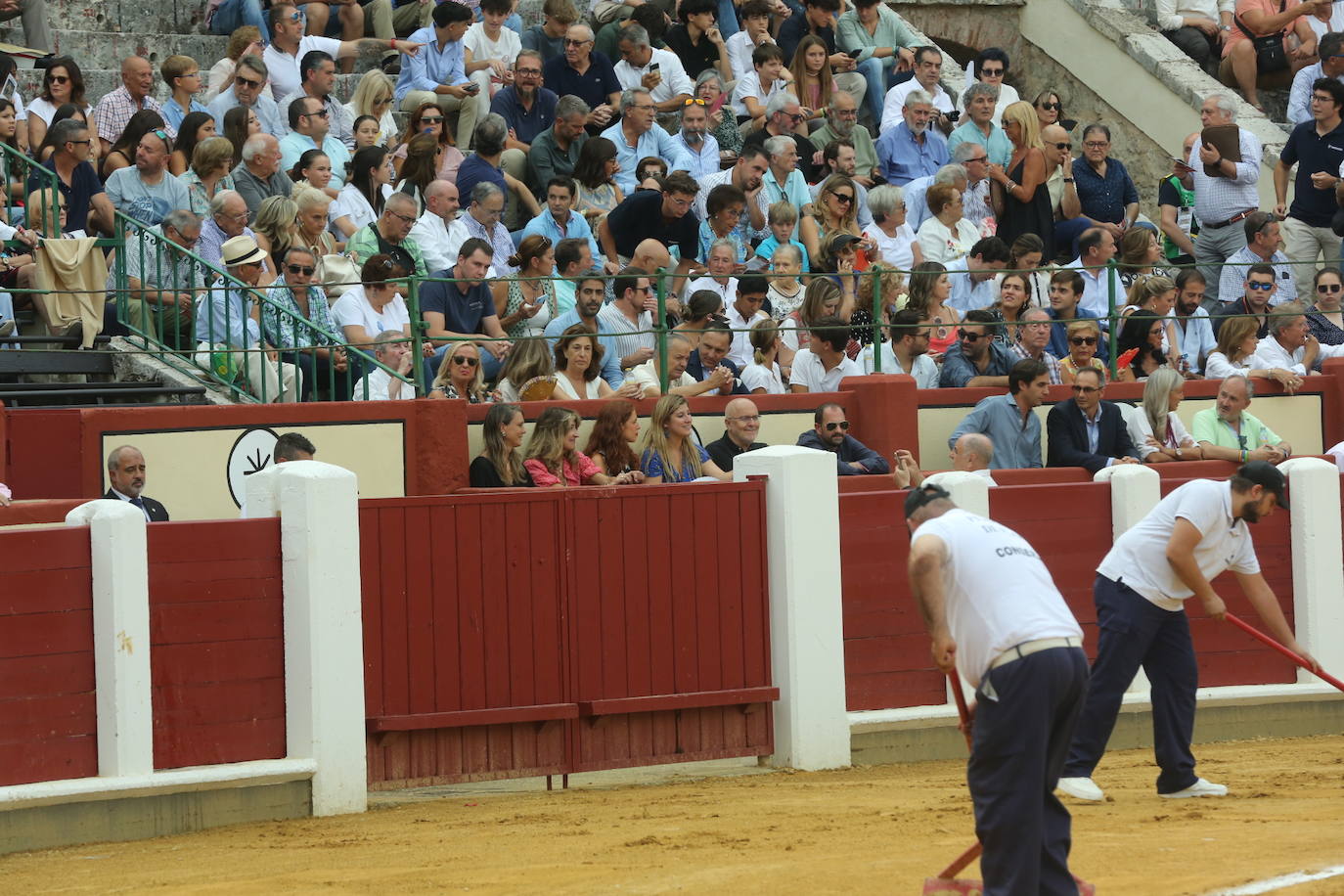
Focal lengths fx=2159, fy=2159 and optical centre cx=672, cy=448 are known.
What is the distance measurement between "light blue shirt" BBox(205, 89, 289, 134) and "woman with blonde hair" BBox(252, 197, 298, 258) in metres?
1.88

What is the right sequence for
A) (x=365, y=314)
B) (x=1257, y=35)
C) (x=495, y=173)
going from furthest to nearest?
(x=1257, y=35), (x=495, y=173), (x=365, y=314)

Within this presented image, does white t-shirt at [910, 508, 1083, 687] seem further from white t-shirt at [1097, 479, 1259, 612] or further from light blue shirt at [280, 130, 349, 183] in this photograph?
light blue shirt at [280, 130, 349, 183]

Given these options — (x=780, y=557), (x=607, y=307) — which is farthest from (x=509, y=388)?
(x=780, y=557)

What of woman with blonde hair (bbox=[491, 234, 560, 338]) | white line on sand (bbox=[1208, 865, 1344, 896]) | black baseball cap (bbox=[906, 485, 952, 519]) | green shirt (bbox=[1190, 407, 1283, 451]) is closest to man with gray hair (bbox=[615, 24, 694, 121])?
woman with blonde hair (bbox=[491, 234, 560, 338])

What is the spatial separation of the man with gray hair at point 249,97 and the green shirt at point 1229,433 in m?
6.12

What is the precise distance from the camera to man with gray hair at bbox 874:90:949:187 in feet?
52.2

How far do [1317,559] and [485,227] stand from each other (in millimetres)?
5301

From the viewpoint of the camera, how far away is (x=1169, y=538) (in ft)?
27.8

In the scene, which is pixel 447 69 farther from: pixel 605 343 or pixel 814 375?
pixel 814 375

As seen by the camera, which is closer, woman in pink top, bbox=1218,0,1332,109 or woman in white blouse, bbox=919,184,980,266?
woman in white blouse, bbox=919,184,980,266

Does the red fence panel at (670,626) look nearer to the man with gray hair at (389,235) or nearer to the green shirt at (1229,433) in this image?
the man with gray hair at (389,235)

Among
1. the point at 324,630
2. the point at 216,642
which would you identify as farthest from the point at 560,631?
the point at 216,642

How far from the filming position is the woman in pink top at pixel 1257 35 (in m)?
19.2

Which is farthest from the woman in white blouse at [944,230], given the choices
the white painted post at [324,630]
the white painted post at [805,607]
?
the white painted post at [324,630]
